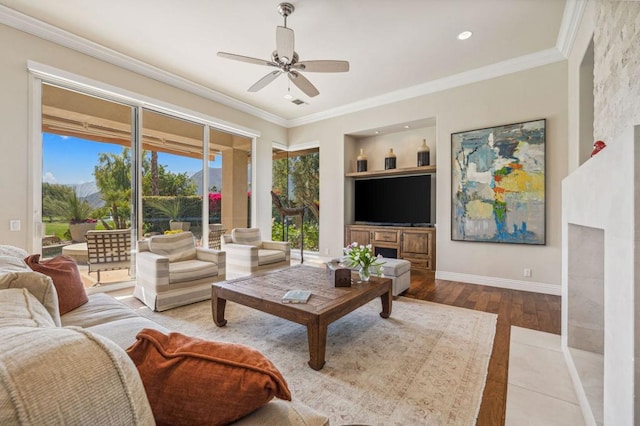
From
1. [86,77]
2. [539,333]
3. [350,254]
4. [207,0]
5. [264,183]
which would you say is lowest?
[539,333]

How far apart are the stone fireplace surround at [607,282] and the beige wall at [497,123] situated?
217 centimetres

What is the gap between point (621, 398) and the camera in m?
1.09

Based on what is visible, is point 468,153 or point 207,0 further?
point 468,153

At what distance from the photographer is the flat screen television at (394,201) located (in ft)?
17.2

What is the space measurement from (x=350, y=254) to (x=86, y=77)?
403 centimetres

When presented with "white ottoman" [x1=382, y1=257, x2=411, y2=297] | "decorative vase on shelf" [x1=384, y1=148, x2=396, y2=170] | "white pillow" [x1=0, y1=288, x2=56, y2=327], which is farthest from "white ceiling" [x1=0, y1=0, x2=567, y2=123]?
"white pillow" [x1=0, y1=288, x2=56, y2=327]

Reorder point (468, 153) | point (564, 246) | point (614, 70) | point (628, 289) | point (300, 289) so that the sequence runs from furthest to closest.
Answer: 1. point (468, 153)
2. point (300, 289)
3. point (564, 246)
4. point (614, 70)
5. point (628, 289)

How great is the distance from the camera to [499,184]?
4199 millimetres

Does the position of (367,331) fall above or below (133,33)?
below

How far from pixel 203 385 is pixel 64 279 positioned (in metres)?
1.95

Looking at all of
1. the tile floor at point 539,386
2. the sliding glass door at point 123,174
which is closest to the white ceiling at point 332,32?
the sliding glass door at point 123,174

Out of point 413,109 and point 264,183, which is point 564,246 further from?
point 264,183

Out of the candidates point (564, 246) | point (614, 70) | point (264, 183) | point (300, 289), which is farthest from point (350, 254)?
point (264, 183)

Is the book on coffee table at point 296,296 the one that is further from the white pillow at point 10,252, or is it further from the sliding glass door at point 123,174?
the sliding glass door at point 123,174
